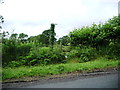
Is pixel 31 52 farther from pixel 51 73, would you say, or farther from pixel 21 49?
Answer: pixel 51 73

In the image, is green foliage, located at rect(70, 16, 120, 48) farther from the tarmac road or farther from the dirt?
the tarmac road

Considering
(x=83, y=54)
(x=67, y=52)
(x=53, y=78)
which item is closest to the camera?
(x=53, y=78)

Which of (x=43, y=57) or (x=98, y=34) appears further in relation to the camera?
(x=98, y=34)

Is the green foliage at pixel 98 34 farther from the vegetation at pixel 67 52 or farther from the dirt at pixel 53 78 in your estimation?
the dirt at pixel 53 78

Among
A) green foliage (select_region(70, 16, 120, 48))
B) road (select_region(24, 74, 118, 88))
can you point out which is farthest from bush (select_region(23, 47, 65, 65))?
road (select_region(24, 74, 118, 88))

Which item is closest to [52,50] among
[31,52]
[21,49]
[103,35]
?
[31,52]

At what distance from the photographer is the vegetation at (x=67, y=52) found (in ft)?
17.9

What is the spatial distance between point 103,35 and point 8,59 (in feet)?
19.5

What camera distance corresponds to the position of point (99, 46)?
8.36 meters

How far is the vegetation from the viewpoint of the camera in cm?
546

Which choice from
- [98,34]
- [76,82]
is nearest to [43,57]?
[76,82]

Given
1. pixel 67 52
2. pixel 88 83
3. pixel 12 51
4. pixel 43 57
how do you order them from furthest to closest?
pixel 67 52, pixel 43 57, pixel 12 51, pixel 88 83

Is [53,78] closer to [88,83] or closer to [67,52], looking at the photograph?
[88,83]

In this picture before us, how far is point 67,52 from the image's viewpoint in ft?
26.1
